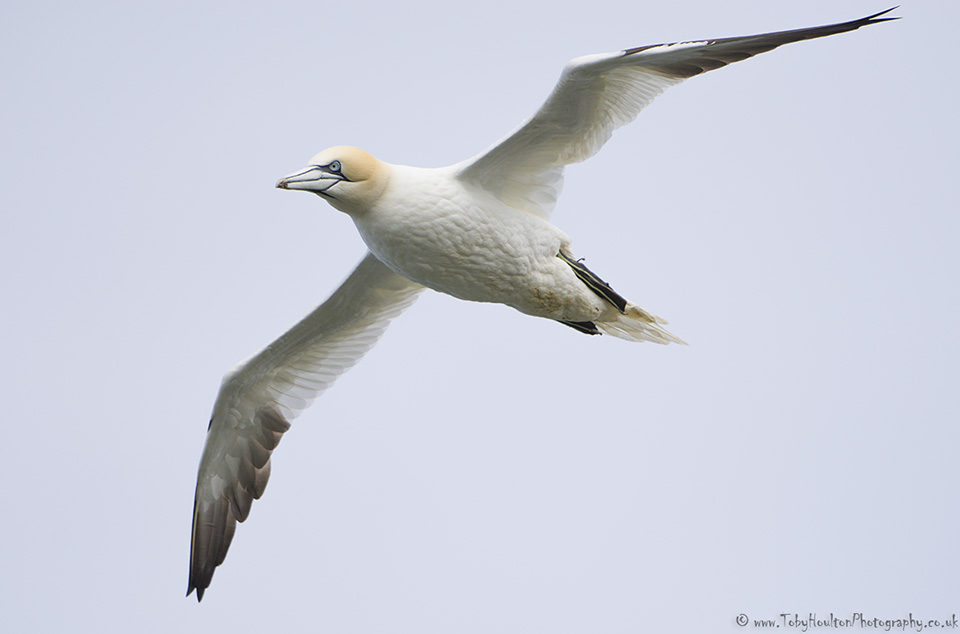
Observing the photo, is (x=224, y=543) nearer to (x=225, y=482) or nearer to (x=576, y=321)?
(x=225, y=482)

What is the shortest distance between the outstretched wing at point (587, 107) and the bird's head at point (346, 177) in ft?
2.29

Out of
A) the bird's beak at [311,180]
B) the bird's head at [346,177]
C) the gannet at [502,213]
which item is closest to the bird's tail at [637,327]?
the gannet at [502,213]

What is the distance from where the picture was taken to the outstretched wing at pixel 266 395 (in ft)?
33.9

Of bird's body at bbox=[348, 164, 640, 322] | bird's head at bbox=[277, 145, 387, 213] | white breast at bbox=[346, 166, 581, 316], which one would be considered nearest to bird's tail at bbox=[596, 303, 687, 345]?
bird's body at bbox=[348, 164, 640, 322]

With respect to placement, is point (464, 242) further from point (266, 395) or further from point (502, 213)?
point (266, 395)

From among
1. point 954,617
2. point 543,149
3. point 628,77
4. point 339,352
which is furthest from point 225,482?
point 954,617

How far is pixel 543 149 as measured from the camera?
29.1 ft

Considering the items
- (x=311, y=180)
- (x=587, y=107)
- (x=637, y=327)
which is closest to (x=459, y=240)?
(x=311, y=180)

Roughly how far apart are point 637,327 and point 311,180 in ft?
10.4

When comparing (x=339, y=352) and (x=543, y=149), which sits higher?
(x=543, y=149)

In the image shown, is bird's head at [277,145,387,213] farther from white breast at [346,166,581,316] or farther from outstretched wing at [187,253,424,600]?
outstretched wing at [187,253,424,600]

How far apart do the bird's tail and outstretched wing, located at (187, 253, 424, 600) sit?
5.65 ft

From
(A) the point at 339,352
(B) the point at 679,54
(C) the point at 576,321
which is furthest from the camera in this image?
(A) the point at 339,352

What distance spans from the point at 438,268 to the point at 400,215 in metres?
0.48
